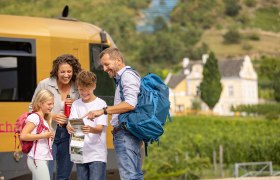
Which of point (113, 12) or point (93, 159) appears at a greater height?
point (113, 12)

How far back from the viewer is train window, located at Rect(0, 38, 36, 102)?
11234 mm

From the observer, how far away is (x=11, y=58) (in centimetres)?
1138

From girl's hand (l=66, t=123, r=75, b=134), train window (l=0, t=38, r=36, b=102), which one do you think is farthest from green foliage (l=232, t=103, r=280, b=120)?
girl's hand (l=66, t=123, r=75, b=134)

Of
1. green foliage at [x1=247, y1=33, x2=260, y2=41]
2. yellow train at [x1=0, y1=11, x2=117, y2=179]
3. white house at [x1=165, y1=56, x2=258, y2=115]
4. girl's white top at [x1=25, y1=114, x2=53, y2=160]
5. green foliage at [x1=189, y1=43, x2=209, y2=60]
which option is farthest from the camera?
green foliage at [x1=247, y1=33, x2=260, y2=41]

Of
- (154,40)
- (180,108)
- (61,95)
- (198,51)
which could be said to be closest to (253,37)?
(198,51)

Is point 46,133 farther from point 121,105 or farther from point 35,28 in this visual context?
point 35,28

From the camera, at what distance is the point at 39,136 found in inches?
283

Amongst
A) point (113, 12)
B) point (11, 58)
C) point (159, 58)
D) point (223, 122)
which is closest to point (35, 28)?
point (11, 58)

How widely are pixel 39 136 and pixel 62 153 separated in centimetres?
68

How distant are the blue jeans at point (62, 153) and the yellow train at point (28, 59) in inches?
129

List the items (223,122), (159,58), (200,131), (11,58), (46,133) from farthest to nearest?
1. (159,58)
2. (223,122)
3. (200,131)
4. (11,58)
5. (46,133)

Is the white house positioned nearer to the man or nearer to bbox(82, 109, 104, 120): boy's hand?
the man

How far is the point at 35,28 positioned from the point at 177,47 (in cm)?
16730

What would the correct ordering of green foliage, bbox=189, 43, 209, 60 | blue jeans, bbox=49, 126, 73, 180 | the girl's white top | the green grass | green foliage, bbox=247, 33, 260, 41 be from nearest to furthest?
1. the girl's white top
2. blue jeans, bbox=49, 126, 73, 180
3. green foliage, bbox=189, 43, 209, 60
4. the green grass
5. green foliage, bbox=247, 33, 260, 41
